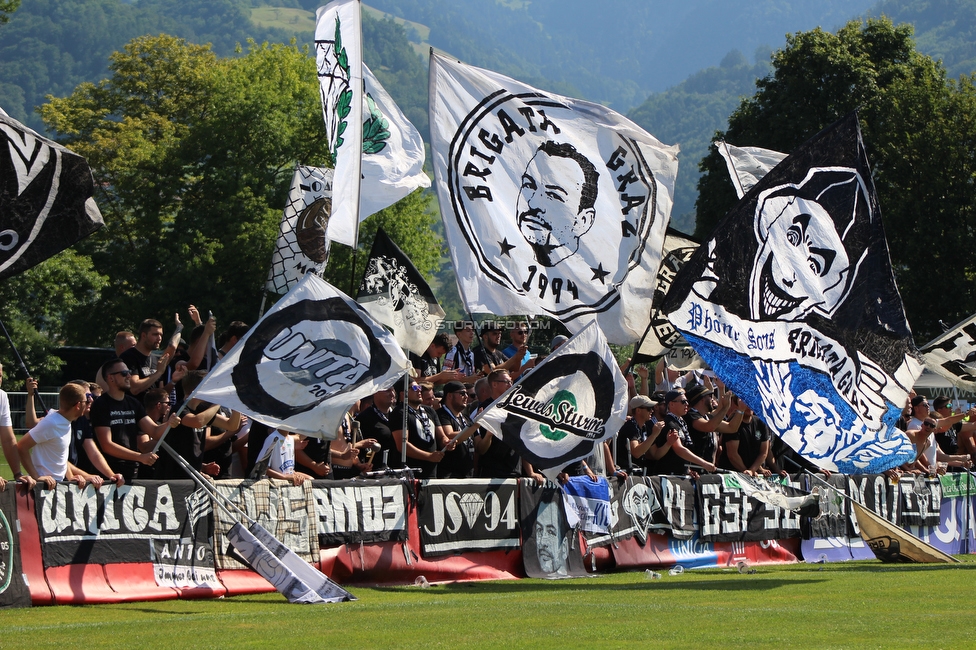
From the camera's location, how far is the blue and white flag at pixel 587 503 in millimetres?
15172

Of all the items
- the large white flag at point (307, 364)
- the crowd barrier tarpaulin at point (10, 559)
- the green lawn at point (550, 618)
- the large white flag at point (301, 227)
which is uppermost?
the large white flag at point (301, 227)

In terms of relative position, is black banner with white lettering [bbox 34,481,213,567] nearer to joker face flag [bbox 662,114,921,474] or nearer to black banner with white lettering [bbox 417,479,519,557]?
black banner with white lettering [bbox 417,479,519,557]

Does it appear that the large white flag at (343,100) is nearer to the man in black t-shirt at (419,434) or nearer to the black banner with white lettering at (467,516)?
the man in black t-shirt at (419,434)

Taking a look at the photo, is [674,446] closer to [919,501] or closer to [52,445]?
[919,501]

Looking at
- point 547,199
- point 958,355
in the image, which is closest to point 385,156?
point 547,199

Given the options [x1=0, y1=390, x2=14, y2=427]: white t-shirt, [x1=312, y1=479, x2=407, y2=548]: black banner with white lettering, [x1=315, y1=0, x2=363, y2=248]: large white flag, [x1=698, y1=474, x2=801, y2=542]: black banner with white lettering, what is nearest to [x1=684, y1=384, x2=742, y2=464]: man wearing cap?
[x1=698, y1=474, x2=801, y2=542]: black banner with white lettering

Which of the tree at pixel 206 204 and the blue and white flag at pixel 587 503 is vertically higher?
the tree at pixel 206 204

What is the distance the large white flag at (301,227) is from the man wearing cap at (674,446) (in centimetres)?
651

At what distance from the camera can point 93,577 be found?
11211 mm

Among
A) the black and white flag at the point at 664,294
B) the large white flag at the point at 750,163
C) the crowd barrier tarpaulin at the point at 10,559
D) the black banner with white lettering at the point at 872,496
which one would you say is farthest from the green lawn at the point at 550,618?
the large white flag at the point at 750,163

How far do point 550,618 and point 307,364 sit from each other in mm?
3381

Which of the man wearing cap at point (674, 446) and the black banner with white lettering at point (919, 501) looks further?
the black banner with white lettering at point (919, 501)

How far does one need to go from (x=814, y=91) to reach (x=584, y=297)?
36997 mm

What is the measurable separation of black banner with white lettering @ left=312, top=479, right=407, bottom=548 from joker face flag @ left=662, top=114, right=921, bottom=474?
3.57 m
